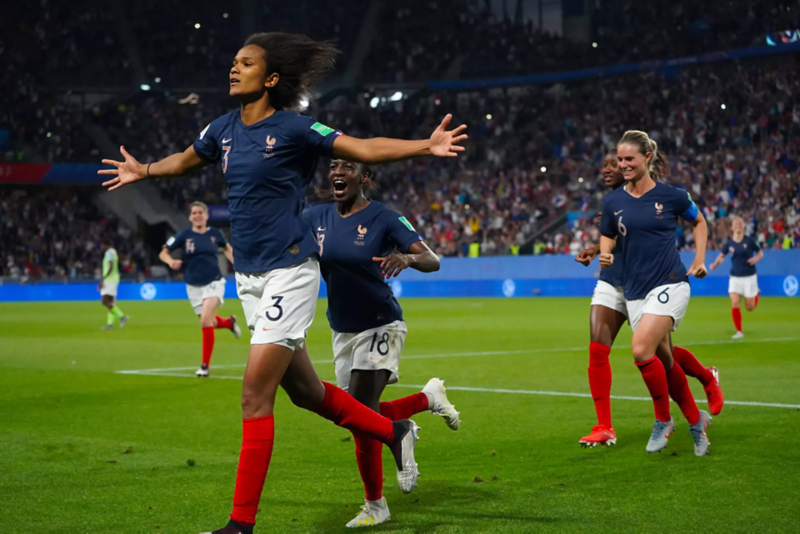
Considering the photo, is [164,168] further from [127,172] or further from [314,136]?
[314,136]

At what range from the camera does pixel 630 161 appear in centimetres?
745

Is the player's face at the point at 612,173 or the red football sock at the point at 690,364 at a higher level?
the player's face at the point at 612,173

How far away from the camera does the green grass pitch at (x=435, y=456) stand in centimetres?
519

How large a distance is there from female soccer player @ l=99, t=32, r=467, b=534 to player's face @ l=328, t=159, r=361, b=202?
2.19ft

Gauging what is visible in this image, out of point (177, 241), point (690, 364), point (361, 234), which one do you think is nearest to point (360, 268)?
point (361, 234)

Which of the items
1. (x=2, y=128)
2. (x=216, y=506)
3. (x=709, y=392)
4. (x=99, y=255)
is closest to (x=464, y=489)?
(x=216, y=506)

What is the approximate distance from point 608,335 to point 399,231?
2.82 metres

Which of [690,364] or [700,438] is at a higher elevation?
[690,364]

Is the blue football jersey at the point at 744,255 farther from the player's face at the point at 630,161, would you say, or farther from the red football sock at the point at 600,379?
the player's face at the point at 630,161

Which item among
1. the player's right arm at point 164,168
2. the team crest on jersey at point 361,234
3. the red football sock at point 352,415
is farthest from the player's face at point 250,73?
the red football sock at point 352,415

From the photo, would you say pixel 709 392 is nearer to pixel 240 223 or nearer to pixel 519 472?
pixel 519 472

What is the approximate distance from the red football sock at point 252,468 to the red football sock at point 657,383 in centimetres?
355

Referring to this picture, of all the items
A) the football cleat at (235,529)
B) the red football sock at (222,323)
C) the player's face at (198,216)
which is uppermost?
the football cleat at (235,529)

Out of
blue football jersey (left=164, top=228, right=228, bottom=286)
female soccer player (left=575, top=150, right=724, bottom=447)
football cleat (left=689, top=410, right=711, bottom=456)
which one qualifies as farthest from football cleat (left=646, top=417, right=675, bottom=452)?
blue football jersey (left=164, top=228, right=228, bottom=286)
